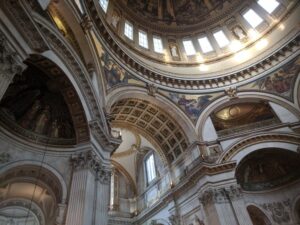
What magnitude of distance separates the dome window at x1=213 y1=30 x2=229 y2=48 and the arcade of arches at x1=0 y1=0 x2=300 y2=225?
117mm

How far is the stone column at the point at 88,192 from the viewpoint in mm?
7680

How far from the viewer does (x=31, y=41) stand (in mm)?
5840

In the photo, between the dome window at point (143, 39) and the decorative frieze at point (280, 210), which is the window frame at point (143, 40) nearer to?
the dome window at point (143, 39)

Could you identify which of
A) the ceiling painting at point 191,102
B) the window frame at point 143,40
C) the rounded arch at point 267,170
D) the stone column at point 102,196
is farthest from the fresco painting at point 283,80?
the stone column at point 102,196

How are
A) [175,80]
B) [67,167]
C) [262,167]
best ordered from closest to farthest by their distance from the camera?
[67,167]
[262,167]
[175,80]

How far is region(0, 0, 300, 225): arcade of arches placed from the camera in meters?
8.53

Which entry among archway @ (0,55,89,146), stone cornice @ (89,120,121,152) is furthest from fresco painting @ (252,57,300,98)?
archway @ (0,55,89,146)

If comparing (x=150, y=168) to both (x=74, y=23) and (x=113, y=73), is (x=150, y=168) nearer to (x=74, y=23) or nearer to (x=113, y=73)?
(x=113, y=73)

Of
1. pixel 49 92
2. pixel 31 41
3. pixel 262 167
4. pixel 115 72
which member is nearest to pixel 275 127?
pixel 262 167

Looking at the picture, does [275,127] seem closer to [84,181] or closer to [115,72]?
[115,72]

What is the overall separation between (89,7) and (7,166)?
8.85m

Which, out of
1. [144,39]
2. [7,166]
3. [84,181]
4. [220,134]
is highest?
[144,39]

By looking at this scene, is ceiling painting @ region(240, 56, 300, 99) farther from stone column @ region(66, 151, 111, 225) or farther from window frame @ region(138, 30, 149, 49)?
stone column @ region(66, 151, 111, 225)

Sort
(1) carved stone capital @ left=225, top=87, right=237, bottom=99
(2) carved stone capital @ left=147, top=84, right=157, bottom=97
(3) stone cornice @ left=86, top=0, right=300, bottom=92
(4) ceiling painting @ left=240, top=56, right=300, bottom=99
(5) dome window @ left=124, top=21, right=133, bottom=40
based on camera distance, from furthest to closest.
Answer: (5) dome window @ left=124, top=21, right=133, bottom=40
(1) carved stone capital @ left=225, top=87, right=237, bottom=99
(2) carved stone capital @ left=147, top=84, right=157, bottom=97
(4) ceiling painting @ left=240, top=56, right=300, bottom=99
(3) stone cornice @ left=86, top=0, right=300, bottom=92
